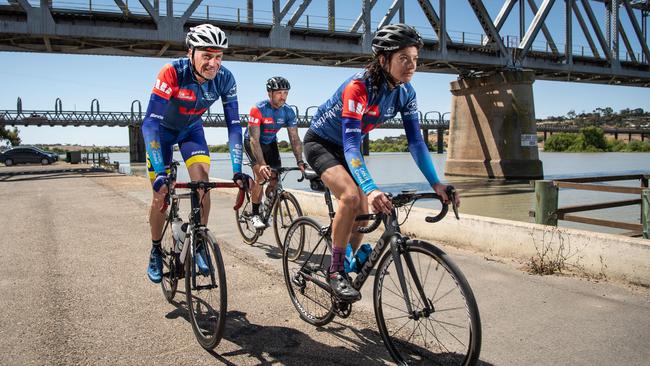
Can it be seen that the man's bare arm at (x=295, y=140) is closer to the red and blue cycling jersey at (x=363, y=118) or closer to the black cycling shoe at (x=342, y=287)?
the red and blue cycling jersey at (x=363, y=118)

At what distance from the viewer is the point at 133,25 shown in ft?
99.9

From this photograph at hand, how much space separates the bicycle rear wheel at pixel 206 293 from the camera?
3.49 m

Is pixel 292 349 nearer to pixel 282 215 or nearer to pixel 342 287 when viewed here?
pixel 342 287

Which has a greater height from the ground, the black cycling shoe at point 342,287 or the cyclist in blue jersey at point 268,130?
the cyclist in blue jersey at point 268,130

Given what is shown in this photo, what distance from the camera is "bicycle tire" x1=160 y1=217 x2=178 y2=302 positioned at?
14.5 ft

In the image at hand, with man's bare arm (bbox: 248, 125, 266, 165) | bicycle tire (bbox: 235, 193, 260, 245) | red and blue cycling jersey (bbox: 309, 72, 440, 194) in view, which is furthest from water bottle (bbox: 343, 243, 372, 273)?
man's bare arm (bbox: 248, 125, 266, 165)

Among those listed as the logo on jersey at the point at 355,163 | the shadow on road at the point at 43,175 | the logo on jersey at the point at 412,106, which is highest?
the logo on jersey at the point at 412,106

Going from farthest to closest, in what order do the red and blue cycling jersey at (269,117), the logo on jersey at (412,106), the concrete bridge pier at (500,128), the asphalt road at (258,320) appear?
the concrete bridge pier at (500,128)
the red and blue cycling jersey at (269,117)
the logo on jersey at (412,106)
the asphalt road at (258,320)

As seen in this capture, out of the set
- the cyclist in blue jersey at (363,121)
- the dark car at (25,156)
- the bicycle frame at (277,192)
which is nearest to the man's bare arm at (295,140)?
the bicycle frame at (277,192)

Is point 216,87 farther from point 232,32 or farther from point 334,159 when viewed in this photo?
point 232,32

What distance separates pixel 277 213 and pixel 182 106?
113 inches

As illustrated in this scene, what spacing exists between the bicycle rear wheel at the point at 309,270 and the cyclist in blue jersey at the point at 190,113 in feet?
2.65

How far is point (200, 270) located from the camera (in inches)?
148

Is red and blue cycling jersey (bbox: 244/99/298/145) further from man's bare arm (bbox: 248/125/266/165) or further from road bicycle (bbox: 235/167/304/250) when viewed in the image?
road bicycle (bbox: 235/167/304/250)
